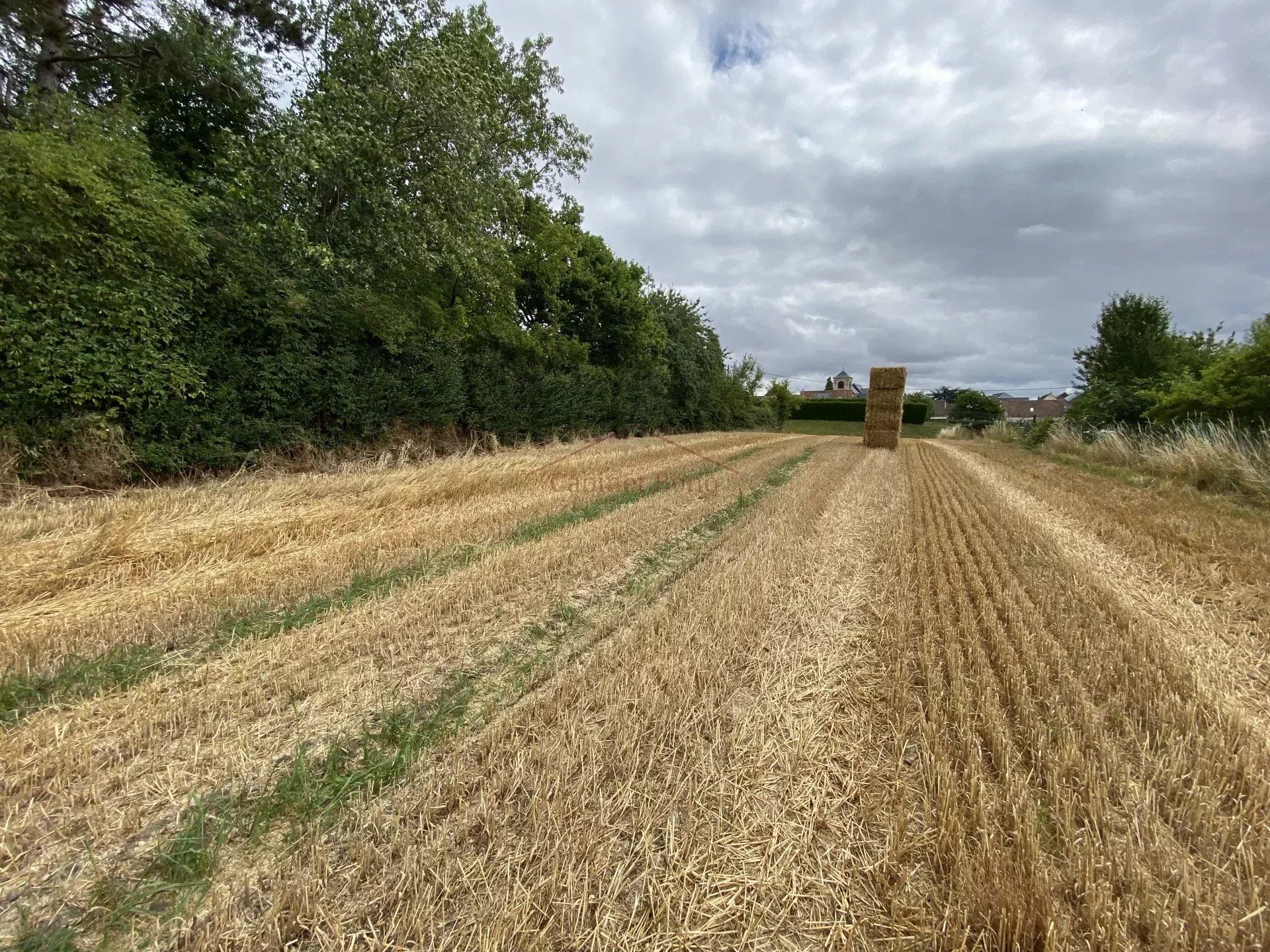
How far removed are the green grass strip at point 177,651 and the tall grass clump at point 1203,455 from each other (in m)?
12.4

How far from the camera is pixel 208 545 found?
4762 millimetres

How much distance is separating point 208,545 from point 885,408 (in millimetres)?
23071

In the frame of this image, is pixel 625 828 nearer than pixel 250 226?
Yes

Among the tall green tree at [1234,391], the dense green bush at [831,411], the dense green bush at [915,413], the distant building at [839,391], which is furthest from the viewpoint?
the distant building at [839,391]

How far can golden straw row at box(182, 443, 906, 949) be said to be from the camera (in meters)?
1.54

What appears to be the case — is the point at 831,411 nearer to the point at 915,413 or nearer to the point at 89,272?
the point at 915,413

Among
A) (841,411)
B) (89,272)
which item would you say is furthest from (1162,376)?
(841,411)

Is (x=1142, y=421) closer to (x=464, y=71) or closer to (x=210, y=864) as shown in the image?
(x=464, y=71)

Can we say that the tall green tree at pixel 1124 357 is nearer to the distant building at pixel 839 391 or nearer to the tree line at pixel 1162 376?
the tree line at pixel 1162 376

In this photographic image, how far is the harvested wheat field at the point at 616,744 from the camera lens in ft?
5.16

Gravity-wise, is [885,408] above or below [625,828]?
above

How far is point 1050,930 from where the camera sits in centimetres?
143

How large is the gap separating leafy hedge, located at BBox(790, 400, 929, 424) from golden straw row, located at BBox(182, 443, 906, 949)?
184 feet

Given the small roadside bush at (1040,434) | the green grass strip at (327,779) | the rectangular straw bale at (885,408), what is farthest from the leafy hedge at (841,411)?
the green grass strip at (327,779)
